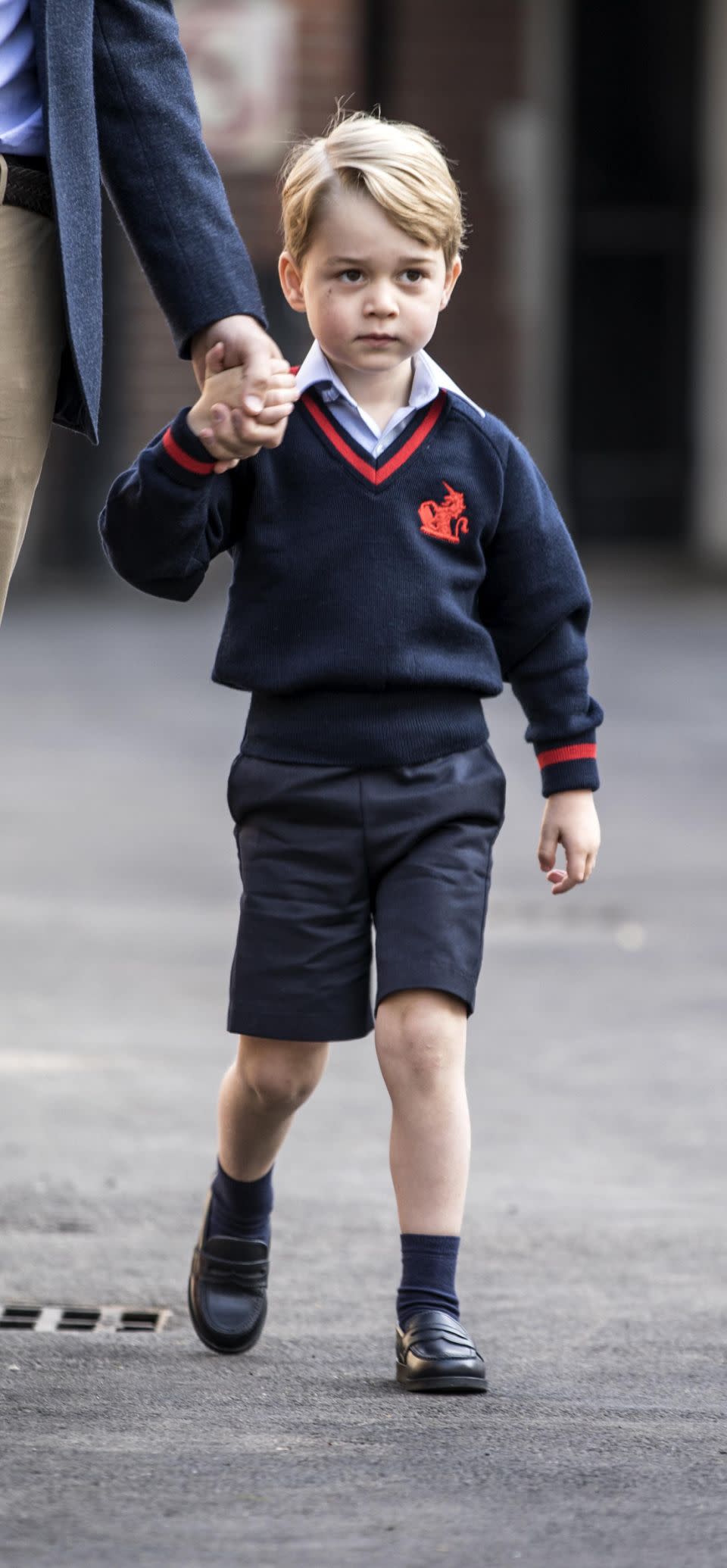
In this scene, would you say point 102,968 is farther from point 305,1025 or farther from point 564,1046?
point 305,1025

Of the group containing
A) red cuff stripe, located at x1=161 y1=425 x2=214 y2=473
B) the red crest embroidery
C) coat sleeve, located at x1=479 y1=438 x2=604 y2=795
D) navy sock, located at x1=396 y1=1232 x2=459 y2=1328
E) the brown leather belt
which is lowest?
navy sock, located at x1=396 y1=1232 x2=459 y2=1328

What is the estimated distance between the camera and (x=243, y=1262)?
3.61m

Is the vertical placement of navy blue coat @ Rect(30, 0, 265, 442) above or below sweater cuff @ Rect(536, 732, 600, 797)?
above

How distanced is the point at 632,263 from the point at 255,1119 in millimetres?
13472

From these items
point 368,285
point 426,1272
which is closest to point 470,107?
point 368,285

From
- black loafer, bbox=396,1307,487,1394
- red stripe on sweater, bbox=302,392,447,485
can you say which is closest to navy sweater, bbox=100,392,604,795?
red stripe on sweater, bbox=302,392,447,485

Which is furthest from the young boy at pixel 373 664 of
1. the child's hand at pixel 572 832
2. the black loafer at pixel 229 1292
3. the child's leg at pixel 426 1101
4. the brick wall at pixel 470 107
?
the brick wall at pixel 470 107

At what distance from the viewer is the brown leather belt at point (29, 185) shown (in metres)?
3.20

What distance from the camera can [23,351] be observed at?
3.25 m

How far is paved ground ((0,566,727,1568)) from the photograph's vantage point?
2826mm

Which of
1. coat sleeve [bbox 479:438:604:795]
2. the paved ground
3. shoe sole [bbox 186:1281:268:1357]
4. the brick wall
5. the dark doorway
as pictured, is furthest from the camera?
the dark doorway

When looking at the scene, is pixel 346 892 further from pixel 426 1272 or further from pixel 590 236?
pixel 590 236

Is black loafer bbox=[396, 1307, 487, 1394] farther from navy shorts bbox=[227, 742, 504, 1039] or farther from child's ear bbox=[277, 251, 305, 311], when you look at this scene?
child's ear bbox=[277, 251, 305, 311]

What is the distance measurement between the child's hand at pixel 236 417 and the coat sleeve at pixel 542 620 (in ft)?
1.38
